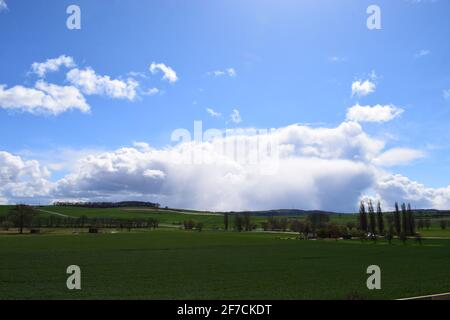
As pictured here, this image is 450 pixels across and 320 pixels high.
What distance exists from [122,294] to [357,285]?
1855 centimetres

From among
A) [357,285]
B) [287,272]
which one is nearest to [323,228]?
[287,272]

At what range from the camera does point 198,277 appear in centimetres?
4122

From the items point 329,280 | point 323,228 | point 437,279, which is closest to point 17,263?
point 329,280

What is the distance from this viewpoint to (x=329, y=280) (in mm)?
39406

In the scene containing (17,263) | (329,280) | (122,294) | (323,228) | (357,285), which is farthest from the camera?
(323,228)

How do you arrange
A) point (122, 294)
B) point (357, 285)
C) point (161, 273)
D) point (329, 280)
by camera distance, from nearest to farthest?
point (122, 294) → point (357, 285) → point (329, 280) → point (161, 273)
